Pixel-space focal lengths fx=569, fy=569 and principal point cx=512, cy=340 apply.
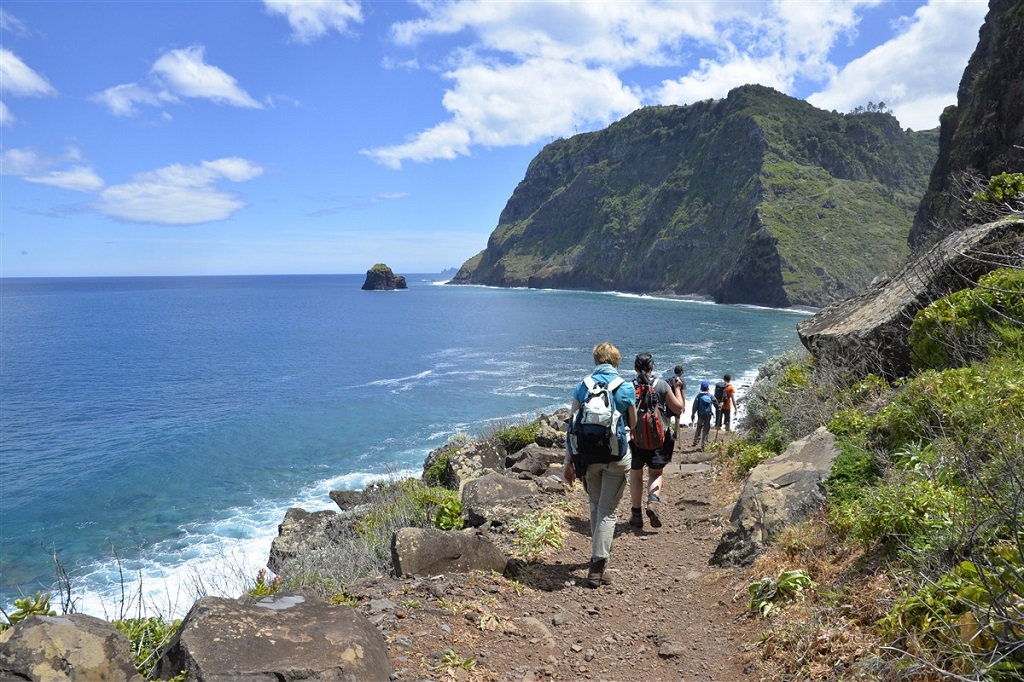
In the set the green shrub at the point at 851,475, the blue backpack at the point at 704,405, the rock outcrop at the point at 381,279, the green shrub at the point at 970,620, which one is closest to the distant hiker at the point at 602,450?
the green shrub at the point at 851,475

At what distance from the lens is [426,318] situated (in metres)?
84.8

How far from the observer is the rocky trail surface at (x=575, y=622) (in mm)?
4113

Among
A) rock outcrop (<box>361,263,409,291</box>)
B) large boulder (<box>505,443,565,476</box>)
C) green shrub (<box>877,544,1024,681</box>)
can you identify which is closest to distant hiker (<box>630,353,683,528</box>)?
large boulder (<box>505,443,565,476</box>)

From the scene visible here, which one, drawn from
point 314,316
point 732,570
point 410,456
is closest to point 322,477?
point 410,456

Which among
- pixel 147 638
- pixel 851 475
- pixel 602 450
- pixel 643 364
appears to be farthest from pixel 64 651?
pixel 851 475

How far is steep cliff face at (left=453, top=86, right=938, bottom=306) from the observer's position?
98.0 meters

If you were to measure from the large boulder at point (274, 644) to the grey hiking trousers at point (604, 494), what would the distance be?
7.53 ft

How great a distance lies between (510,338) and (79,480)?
42361mm

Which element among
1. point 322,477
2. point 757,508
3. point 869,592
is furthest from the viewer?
point 322,477

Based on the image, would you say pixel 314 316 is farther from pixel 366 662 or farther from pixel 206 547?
pixel 366 662

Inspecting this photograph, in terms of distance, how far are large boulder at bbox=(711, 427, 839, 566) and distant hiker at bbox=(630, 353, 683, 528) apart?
3.47 feet

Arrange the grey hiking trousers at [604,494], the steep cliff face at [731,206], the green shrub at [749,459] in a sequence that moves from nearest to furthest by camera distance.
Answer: the grey hiking trousers at [604,494], the green shrub at [749,459], the steep cliff face at [731,206]

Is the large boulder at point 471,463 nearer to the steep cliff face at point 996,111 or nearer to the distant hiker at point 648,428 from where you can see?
the distant hiker at point 648,428

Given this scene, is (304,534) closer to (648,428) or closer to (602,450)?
(648,428)
